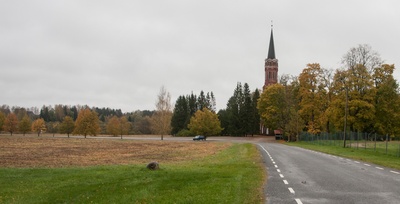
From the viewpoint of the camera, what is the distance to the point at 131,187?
13.9m

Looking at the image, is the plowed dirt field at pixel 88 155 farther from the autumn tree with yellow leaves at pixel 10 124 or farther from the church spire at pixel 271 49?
the autumn tree with yellow leaves at pixel 10 124

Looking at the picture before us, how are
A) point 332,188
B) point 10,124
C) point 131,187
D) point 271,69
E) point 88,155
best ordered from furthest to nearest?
point 10,124 < point 271,69 < point 88,155 < point 131,187 < point 332,188

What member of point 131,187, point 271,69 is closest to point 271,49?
point 271,69

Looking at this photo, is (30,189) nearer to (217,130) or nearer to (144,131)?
(217,130)

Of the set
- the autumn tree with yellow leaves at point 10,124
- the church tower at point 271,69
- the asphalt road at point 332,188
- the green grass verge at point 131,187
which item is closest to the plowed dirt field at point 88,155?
the green grass verge at point 131,187

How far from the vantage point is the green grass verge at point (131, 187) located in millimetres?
11492

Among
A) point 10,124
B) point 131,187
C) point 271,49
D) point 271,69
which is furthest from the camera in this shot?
point 10,124

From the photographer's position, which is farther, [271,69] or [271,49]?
[271,49]

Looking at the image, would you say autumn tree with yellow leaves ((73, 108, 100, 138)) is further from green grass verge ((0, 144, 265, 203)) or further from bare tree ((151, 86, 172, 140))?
green grass verge ((0, 144, 265, 203))

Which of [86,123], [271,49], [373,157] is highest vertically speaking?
[271,49]

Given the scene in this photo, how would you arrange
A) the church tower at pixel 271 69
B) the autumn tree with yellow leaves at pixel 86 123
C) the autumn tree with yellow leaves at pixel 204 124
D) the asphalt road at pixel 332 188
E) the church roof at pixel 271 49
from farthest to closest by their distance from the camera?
the church roof at pixel 271 49 → the church tower at pixel 271 69 → the autumn tree with yellow leaves at pixel 86 123 → the autumn tree with yellow leaves at pixel 204 124 → the asphalt road at pixel 332 188

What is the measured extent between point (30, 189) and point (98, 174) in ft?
12.4

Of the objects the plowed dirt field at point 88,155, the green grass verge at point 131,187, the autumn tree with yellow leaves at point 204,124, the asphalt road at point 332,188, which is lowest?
the plowed dirt field at point 88,155

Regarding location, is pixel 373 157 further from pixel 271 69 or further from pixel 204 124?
pixel 271 69
